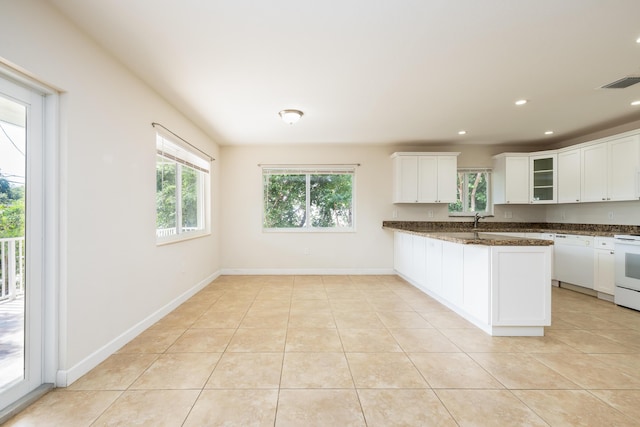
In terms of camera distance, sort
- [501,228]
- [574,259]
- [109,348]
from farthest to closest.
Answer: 1. [501,228]
2. [574,259]
3. [109,348]

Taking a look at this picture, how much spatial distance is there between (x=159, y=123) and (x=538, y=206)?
21.0 feet

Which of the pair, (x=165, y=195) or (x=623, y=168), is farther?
(x=623, y=168)

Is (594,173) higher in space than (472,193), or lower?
higher

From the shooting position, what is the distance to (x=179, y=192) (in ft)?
12.3

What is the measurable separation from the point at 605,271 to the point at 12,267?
606 centimetres

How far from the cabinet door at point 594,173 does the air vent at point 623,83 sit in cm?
163

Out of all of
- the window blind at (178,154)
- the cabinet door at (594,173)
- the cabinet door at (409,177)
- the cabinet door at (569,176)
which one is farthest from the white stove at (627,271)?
the window blind at (178,154)

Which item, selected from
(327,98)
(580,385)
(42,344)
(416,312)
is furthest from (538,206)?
(42,344)

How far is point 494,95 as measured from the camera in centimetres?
313

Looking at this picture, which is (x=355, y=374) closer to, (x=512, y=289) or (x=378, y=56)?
(x=512, y=289)

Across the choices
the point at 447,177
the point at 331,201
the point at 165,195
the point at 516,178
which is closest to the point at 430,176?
the point at 447,177

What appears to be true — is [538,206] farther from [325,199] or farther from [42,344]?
[42,344]

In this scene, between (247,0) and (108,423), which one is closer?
(108,423)

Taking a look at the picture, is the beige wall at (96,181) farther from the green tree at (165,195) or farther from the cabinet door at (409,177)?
the cabinet door at (409,177)
